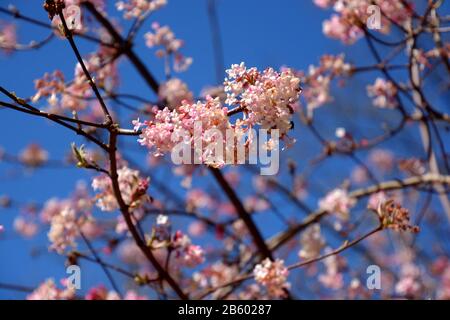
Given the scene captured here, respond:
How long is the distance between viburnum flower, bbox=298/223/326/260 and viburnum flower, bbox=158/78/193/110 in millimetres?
1317

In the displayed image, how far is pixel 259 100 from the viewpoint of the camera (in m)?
1.79

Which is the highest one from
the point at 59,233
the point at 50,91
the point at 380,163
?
the point at 380,163

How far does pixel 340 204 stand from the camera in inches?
157

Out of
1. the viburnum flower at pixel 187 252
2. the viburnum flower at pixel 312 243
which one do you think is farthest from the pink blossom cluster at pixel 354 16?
Answer: the viburnum flower at pixel 187 252

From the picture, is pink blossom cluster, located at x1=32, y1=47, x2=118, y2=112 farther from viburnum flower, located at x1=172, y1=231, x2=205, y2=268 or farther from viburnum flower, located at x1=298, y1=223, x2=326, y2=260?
viburnum flower, located at x1=298, y1=223, x2=326, y2=260

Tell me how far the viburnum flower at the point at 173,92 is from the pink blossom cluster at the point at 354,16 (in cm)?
112

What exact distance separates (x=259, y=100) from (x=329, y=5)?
239cm

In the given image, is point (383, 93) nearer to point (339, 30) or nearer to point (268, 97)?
point (339, 30)

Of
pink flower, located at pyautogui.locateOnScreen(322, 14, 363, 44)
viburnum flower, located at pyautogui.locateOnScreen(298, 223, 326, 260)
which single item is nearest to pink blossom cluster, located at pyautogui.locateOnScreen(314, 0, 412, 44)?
pink flower, located at pyautogui.locateOnScreen(322, 14, 363, 44)

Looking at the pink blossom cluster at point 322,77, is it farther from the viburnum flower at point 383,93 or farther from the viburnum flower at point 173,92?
the viburnum flower at point 173,92

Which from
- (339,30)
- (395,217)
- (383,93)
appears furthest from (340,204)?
(395,217)

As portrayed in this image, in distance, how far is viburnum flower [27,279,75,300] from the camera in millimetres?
2958
